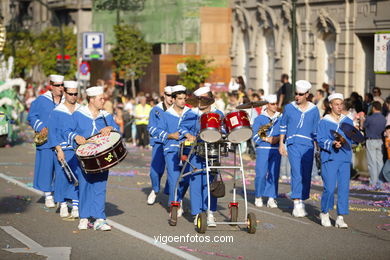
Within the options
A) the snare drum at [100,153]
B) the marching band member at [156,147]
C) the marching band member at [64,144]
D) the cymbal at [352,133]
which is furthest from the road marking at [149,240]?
the cymbal at [352,133]

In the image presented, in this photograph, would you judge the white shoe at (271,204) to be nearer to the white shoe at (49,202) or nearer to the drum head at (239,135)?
the drum head at (239,135)

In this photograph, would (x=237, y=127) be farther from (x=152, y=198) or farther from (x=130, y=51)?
(x=130, y=51)

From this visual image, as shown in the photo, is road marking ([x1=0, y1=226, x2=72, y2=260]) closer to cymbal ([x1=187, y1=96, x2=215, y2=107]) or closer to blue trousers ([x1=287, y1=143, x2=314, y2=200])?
cymbal ([x1=187, y1=96, x2=215, y2=107])

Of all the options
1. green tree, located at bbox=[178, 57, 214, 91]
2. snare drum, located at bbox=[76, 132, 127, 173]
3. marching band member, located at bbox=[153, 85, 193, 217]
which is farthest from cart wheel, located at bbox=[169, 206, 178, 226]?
green tree, located at bbox=[178, 57, 214, 91]

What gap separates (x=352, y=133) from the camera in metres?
13.6

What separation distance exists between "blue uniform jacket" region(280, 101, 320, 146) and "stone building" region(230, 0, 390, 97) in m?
14.9

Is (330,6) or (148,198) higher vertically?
(330,6)

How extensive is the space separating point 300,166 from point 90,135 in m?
3.39

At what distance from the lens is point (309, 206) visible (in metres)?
15.9

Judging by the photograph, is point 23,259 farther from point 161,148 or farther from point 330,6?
point 330,6

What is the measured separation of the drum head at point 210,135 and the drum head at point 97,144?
3.58ft

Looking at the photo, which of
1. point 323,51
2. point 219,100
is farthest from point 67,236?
point 323,51

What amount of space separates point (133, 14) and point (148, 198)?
109ft

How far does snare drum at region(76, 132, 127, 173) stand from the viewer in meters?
12.6
